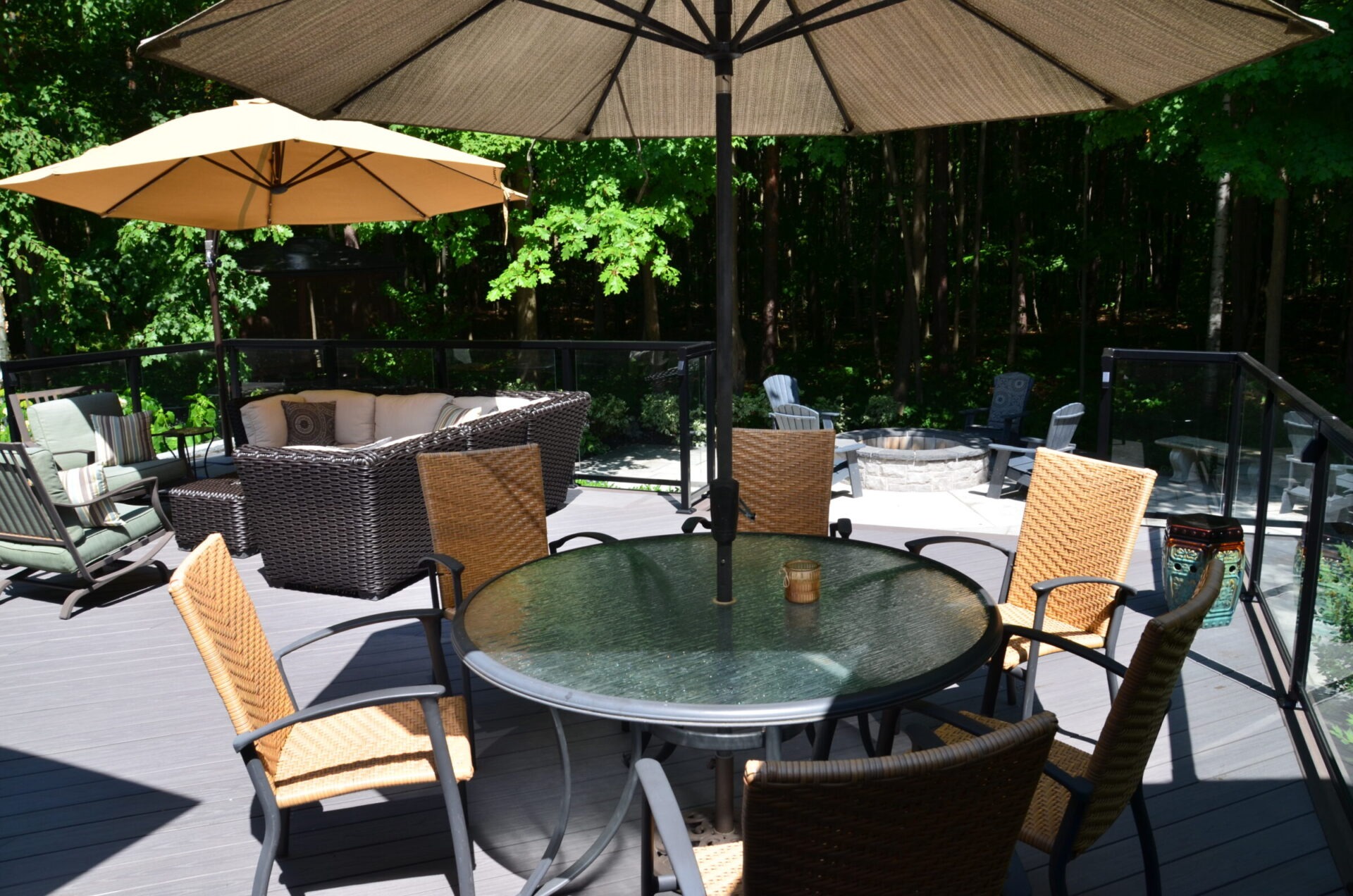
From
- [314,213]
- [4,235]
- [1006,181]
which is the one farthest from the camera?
[1006,181]

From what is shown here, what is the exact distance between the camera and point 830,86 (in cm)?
352

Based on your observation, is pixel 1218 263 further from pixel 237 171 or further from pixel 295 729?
pixel 295 729

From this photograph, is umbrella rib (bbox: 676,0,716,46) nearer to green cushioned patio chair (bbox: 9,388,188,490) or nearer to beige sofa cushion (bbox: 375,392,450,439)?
beige sofa cushion (bbox: 375,392,450,439)

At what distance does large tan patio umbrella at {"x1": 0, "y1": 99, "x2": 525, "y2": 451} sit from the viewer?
4.93m

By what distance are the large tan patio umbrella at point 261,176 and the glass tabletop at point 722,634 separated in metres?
3.15

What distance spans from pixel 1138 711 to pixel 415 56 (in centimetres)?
257

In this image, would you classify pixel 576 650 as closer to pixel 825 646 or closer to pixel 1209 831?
pixel 825 646

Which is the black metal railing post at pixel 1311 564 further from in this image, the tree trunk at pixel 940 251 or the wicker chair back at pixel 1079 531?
the tree trunk at pixel 940 251

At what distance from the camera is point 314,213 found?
657cm

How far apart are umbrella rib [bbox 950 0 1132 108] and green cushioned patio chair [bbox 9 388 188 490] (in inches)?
223

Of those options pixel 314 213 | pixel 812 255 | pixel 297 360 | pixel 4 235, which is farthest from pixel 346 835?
pixel 812 255

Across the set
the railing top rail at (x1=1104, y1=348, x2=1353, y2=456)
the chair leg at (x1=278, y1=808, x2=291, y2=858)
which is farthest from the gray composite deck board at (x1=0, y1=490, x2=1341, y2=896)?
the railing top rail at (x1=1104, y1=348, x2=1353, y2=456)

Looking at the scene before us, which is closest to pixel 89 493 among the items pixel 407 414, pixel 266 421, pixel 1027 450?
pixel 266 421

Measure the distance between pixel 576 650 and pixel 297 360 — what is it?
675cm
